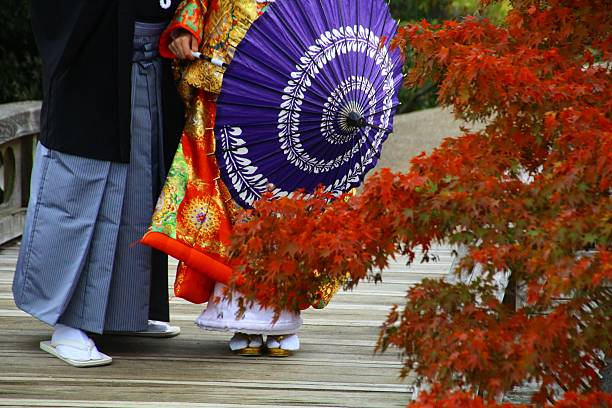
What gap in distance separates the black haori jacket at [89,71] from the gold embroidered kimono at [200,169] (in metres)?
0.17

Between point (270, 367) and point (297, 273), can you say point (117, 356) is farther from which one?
point (297, 273)

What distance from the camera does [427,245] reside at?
2354 mm

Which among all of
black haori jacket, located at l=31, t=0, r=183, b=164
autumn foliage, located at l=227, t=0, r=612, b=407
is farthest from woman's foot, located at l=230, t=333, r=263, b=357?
autumn foliage, located at l=227, t=0, r=612, b=407

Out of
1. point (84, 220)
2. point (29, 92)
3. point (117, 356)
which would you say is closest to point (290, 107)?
point (84, 220)

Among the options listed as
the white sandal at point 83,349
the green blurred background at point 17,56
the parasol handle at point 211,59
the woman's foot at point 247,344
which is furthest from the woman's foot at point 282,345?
the green blurred background at point 17,56

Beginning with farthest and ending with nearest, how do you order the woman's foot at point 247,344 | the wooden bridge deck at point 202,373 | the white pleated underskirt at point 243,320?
the woman's foot at point 247,344 < the white pleated underskirt at point 243,320 < the wooden bridge deck at point 202,373

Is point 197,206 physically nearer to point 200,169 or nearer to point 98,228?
point 200,169

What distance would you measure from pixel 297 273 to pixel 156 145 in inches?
56.4

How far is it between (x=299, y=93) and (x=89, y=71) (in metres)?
0.71

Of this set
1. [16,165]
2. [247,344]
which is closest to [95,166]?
[247,344]

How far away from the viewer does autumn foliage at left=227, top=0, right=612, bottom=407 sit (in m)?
2.10

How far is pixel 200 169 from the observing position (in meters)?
3.68

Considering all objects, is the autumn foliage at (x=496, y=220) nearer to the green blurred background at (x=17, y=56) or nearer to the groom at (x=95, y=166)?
the groom at (x=95, y=166)

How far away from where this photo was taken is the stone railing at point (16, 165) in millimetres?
5875
